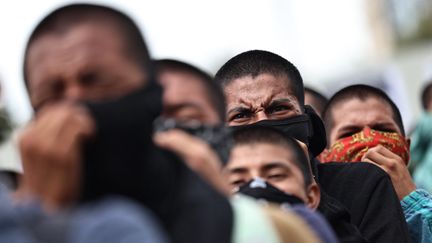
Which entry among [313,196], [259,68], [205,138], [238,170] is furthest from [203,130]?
[259,68]

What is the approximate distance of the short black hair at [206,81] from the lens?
13.1 ft

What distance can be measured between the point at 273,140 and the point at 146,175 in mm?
1611

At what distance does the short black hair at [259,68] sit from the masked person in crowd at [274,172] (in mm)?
1036

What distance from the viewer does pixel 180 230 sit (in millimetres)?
3258

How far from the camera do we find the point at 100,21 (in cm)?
342

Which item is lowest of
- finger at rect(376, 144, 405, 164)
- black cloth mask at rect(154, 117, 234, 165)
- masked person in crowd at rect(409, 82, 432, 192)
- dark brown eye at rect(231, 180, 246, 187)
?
masked person in crowd at rect(409, 82, 432, 192)

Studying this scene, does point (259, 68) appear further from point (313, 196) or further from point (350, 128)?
point (313, 196)

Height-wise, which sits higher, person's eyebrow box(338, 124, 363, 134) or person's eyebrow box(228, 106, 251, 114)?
person's eyebrow box(228, 106, 251, 114)

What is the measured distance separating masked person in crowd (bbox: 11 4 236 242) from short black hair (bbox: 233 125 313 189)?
1.39 metres

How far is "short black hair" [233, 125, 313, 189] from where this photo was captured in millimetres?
4766

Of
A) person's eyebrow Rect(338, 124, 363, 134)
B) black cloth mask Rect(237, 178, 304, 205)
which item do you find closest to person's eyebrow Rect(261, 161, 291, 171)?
black cloth mask Rect(237, 178, 304, 205)

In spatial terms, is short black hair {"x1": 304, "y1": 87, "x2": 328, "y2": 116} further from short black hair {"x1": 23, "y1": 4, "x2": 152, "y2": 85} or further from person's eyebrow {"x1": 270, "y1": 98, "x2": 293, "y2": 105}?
short black hair {"x1": 23, "y1": 4, "x2": 152, "y2": 85}

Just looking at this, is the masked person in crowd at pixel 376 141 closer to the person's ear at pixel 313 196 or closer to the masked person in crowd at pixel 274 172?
the person's ear at pixel 313 196

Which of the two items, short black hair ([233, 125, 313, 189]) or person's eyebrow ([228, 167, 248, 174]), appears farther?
short black hair ([233, 125, 313, 189])
